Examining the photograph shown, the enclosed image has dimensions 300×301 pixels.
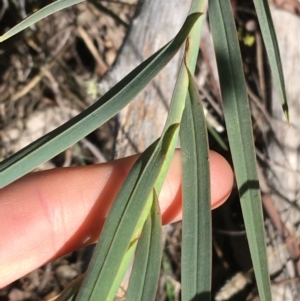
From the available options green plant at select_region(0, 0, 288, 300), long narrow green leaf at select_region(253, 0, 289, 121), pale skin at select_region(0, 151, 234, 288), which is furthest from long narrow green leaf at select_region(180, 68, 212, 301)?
pale skin at select_region(0, 151, 234, 288)

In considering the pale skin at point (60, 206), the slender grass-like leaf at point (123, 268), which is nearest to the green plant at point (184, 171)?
the slender grass-like leaf at point (123, 268)

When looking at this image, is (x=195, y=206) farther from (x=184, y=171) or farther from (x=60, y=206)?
(x=60, y=206)

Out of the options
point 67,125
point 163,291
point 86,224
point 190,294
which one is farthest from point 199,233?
point 163,291

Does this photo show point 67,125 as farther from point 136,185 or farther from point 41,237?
point 41,237

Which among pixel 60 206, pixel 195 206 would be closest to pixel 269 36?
pixel 195 206

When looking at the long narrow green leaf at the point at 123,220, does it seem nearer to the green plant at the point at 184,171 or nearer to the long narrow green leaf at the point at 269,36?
the green plant at the point at 184,171

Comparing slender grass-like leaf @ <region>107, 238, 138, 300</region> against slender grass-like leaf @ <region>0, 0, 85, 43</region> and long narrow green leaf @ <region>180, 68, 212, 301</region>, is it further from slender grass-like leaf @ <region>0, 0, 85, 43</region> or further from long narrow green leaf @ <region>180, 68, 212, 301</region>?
slender grass-like leaf @ <region>0, 0, 85, 43</region>
